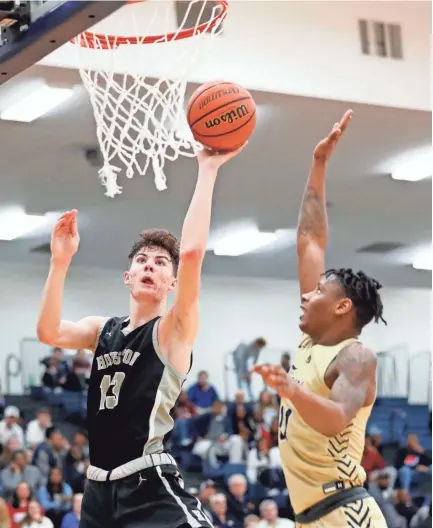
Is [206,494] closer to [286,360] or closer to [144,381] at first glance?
[286,360]

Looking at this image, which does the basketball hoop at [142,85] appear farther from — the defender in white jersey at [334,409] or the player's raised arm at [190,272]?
the player's raised arm at [190,272]

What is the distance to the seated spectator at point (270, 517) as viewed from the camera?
13.0m

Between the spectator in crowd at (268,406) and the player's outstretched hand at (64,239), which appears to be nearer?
the player's outstretched hand at (64,239)

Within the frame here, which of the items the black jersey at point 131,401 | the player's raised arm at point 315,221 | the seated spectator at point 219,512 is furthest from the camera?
the seated spectator at point 219,512

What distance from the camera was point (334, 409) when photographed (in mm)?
3838

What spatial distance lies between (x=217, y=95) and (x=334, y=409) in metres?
1.43

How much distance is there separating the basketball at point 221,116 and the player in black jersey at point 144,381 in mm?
177

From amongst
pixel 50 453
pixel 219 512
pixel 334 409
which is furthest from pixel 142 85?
pixel 50 453

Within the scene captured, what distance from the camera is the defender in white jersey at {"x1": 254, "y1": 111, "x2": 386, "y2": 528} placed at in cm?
414

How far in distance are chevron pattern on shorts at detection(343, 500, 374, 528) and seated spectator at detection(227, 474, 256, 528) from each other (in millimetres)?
9021

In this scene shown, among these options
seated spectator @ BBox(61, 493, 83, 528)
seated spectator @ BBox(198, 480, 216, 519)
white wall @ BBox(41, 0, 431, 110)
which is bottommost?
seated spectator @ BBox(61, 493, 83, 528)

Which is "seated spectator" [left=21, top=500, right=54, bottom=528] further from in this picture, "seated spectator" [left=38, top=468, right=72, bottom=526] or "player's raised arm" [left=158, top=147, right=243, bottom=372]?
"player's raised arm" [left=158, top=147, right=243, bottom=372]

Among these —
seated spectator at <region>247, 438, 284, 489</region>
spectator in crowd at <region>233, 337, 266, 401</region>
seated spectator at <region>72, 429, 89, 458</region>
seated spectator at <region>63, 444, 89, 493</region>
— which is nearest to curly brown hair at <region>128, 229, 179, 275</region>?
seated spectator at <region>63, 444, 89, 493</region>

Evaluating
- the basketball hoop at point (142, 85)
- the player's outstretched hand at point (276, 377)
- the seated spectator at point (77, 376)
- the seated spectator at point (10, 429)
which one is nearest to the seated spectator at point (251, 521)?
the seated spectator at point (10, 429)
